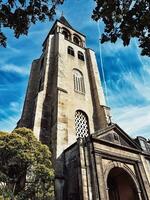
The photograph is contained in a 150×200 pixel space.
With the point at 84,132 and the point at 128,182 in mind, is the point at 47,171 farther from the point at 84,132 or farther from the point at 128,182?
the point at 84,132

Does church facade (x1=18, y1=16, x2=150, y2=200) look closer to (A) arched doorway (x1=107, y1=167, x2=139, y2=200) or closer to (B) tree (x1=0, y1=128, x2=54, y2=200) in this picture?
(A) arched doorway (x1=107, y1=167, x2=139, y2=200)

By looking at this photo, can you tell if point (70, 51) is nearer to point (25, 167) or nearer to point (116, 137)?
point (116, 137)

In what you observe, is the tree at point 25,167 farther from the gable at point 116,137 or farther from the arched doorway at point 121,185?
the arched doorway at point 121,185

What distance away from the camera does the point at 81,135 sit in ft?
63.0

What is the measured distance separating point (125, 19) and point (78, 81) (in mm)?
18543

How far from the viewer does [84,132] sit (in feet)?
65.1

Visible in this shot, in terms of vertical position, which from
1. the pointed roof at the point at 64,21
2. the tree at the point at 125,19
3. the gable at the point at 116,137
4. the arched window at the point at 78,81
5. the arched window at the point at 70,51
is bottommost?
the tree at the point at 125,19

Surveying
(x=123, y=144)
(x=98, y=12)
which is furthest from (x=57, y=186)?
(x=98, y=12)

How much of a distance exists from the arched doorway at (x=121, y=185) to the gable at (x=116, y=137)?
6.76 ft

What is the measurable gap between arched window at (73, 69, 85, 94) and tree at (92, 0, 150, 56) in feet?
55.2

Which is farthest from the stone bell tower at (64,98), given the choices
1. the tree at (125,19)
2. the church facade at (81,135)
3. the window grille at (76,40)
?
the tree at (125,19)

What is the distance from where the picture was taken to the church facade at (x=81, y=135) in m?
12.5

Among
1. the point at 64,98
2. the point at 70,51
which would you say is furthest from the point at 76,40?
the point at 64,98

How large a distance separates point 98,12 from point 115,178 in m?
13.7
